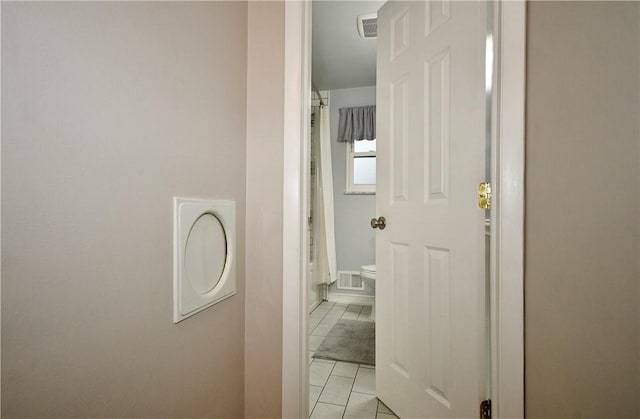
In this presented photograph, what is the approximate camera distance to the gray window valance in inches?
136

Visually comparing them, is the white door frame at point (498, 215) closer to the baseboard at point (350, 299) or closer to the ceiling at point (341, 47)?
the ceiling at point (341, 47)

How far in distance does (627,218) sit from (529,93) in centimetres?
48

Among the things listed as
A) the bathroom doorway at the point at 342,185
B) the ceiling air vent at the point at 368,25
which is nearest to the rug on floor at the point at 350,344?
the bathroom doorway at the point at 342,185

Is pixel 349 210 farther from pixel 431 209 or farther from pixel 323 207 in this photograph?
pixel 431 209

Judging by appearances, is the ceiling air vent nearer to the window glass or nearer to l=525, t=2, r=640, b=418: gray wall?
the window glass

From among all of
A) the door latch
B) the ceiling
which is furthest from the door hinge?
the ceiling

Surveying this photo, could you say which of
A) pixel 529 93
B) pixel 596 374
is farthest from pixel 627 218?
pixel 529 93

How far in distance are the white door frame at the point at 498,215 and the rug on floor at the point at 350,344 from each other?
1.12 metres

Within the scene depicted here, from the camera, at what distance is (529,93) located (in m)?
0.88

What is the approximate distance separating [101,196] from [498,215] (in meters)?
1.04

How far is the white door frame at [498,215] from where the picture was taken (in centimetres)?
89

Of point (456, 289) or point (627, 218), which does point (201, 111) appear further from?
point (456, 289)

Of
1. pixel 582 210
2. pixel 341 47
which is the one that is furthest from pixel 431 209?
pixel 341 47

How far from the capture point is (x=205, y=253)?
82 centimetres
